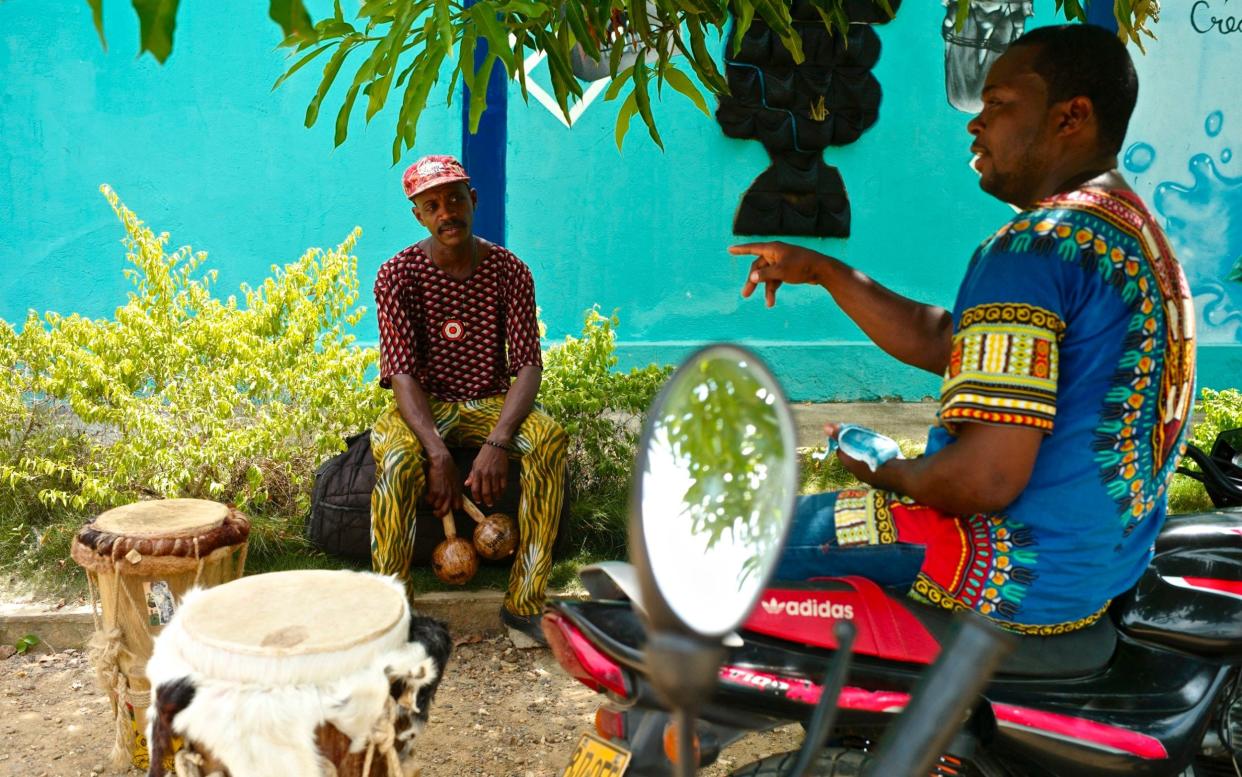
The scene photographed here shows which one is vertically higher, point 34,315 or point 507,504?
point 34,315

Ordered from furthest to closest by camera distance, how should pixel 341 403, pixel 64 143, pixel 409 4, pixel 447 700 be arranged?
pixel 64 143
pixel 341 403
pixel 447 700
pixel 409 4

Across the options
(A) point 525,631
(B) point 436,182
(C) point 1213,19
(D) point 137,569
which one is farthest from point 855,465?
(C) point 1213,19

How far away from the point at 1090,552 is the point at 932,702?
3.35 feet

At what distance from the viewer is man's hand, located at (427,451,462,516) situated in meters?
3.79

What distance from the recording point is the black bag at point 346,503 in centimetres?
407

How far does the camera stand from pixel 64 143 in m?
6.25

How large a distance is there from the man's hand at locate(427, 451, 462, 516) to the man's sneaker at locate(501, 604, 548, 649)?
47cm

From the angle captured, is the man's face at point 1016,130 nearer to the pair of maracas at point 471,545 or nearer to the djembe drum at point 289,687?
the djembe drum at point 289,687

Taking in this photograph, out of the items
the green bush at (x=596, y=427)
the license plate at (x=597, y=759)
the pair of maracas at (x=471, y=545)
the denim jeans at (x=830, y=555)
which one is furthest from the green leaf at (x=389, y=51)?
the green bush at (x=596, y=427)

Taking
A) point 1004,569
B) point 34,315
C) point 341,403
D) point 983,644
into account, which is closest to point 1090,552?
point 1004,569

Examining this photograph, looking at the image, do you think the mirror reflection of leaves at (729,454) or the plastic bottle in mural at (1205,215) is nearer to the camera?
the mirror reflection of leaves at (729,454)

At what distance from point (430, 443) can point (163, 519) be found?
3.48 feet

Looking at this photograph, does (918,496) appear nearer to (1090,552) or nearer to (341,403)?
(1090,552)

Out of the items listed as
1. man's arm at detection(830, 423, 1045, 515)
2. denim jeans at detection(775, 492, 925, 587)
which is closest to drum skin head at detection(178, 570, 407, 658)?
denim jeans at detection(775, 492, 925, 587)
